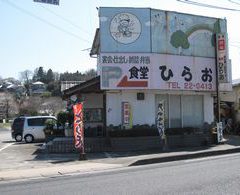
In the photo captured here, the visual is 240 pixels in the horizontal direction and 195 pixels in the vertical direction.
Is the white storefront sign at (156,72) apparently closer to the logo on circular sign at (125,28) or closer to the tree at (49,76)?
the logo on circular sign at (125,28)

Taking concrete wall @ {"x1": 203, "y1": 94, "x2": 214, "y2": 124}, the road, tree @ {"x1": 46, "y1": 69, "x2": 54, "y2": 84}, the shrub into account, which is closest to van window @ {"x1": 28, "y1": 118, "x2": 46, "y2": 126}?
the shrub

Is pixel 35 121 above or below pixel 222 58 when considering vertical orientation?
below

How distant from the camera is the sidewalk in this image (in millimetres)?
15062

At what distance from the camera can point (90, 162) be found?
17.7 m

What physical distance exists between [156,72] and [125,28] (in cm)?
280

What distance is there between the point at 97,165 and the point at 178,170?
3785 millimetres

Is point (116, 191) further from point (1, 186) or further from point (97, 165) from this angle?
point (97, 165)

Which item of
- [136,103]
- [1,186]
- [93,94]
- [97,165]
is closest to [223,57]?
[136,103]

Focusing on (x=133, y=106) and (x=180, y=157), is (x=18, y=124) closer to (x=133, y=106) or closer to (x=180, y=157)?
(x=133, y=106)

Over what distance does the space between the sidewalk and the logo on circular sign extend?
6.21 meters

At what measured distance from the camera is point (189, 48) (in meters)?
25.3

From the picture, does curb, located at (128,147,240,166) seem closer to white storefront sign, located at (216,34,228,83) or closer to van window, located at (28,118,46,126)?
white storefront sign, located at (216,34,228,83)

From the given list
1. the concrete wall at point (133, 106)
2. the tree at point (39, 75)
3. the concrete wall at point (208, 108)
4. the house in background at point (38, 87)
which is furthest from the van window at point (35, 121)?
the tree at point (39, 75)

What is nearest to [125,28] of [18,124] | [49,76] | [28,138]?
[28,138]
